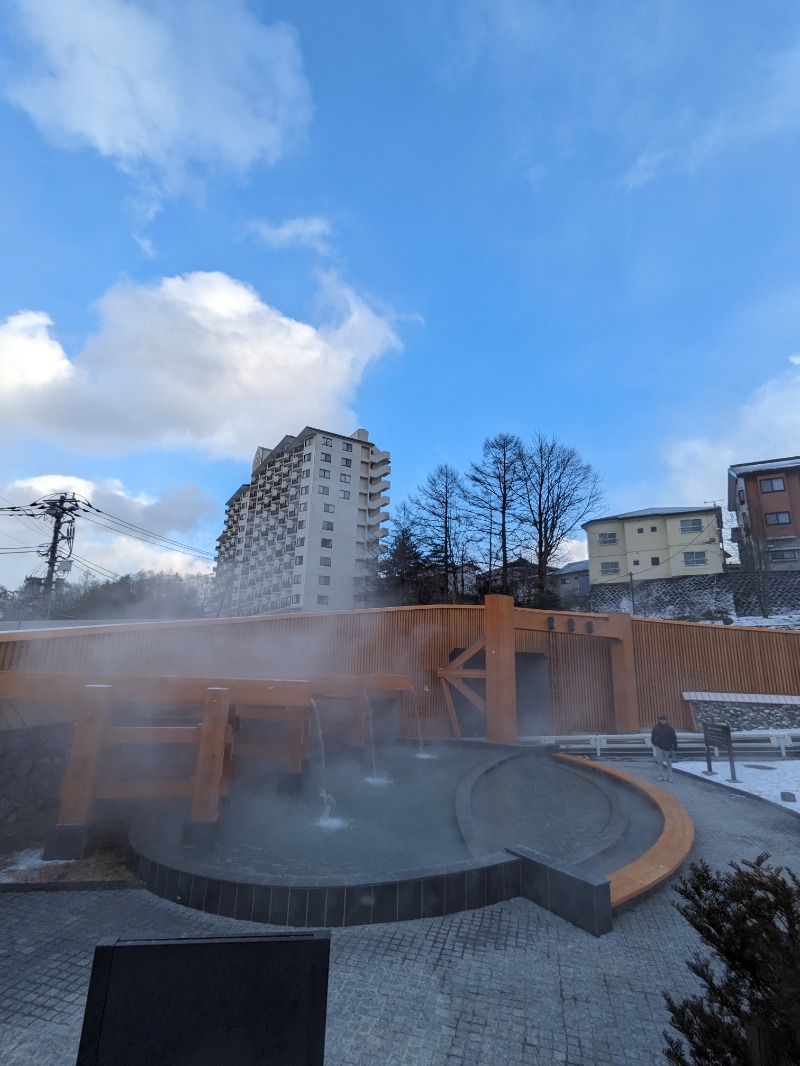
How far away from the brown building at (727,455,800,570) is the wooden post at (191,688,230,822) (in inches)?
1134

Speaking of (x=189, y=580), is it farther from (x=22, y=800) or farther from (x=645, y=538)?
(x=22, y=800)

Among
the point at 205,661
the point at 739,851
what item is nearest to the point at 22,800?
the point at 205,661

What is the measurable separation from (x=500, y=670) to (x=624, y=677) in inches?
178

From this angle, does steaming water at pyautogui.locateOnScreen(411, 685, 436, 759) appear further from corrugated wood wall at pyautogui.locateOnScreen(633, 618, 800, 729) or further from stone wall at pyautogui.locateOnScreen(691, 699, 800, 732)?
stone wall at pyautogui.locateOnScreen(691, 699, 800, 732)

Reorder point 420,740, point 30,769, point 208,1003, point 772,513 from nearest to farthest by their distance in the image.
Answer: point 208,1003
point 30,769
point 420,740
point 772,513

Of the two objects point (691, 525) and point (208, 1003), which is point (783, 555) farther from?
point (208, 1003)

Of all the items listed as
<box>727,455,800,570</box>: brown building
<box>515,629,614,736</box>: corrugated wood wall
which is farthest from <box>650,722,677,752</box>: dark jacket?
<box>727,455,800,570</box>: brown building

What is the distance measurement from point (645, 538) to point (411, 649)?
24.8 metres

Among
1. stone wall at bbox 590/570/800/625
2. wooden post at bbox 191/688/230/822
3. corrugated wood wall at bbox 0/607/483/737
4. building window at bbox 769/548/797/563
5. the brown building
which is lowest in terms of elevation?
wooden post at bbox 191/688/230/822

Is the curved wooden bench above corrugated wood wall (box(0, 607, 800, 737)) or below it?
below

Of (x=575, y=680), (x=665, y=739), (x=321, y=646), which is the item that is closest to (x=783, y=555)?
(x=575, y=680)

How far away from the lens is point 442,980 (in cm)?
298

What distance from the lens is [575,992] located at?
9.53ft

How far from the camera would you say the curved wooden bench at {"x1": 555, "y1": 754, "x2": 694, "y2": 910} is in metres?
3.99
